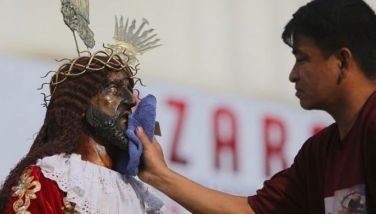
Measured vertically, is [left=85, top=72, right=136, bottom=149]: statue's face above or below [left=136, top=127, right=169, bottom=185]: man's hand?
above

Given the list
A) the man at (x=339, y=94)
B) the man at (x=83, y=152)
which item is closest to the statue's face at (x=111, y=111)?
the man at (x=83, y=152)

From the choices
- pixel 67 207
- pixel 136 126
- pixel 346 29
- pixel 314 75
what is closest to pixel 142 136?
pixel 136 126

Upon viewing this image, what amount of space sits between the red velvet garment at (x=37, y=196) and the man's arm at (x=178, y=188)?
253mm

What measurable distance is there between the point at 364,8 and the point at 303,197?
0.48 m

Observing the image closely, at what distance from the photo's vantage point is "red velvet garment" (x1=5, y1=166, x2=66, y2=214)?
1.68m

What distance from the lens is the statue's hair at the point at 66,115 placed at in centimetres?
183

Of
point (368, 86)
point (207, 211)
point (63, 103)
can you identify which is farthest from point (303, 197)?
point (63, 103)

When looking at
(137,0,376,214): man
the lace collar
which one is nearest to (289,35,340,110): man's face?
(137,0,376,214): man

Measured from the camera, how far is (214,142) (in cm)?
305

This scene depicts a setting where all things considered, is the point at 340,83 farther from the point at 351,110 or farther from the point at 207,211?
the point at 207,211

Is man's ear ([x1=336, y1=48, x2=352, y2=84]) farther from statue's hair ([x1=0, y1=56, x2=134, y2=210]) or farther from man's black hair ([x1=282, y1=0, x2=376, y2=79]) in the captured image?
statue's hair ([x1=0, y1=56, x2=134, y2=210])

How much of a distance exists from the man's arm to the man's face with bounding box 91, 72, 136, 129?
0.06 metres

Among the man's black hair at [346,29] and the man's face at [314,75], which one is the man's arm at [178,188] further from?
the man's black hair at [346,29]

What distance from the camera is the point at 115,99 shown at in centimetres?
191
